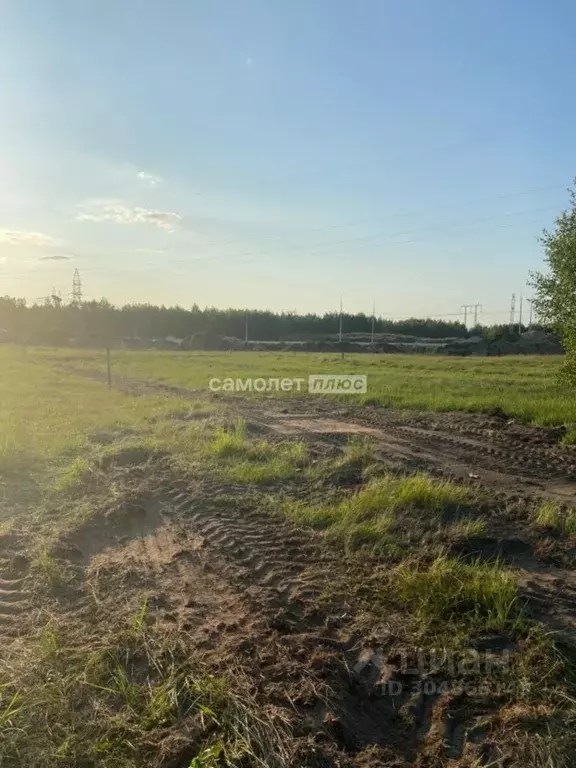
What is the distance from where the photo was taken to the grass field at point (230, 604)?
276 centimetres

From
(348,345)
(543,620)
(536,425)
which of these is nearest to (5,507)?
(543,620)

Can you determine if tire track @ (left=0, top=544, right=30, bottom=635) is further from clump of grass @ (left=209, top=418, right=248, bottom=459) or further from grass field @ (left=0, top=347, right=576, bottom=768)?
clump of grass @ (left=209, top=418, right=248, bottom=459)

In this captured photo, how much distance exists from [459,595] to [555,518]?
86.9 inches

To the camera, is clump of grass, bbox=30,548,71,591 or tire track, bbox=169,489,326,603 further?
clump of grass, bbox=30,548,71,591

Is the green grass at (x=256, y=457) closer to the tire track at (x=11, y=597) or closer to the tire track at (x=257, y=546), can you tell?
the tire track at (x=257, y=546)

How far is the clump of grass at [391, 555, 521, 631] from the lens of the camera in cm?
367

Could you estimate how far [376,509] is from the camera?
5789mm

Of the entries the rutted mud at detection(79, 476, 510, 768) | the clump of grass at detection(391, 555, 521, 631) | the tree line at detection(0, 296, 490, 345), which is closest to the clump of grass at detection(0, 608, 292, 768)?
the rutted mud at detection(79, 476, 510, 768)

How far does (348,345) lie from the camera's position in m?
50.0

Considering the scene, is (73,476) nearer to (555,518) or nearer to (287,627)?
(287,627)

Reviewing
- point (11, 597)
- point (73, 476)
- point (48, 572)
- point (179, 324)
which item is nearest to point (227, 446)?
point (73, 476)

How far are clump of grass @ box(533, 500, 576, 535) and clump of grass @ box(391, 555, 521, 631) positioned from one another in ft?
4.24

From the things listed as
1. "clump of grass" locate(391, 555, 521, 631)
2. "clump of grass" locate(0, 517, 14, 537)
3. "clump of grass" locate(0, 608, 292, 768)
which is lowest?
"clump of grass" locate(0, 517, 14, 537)

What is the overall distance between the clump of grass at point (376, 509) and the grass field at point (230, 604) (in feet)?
0.07
